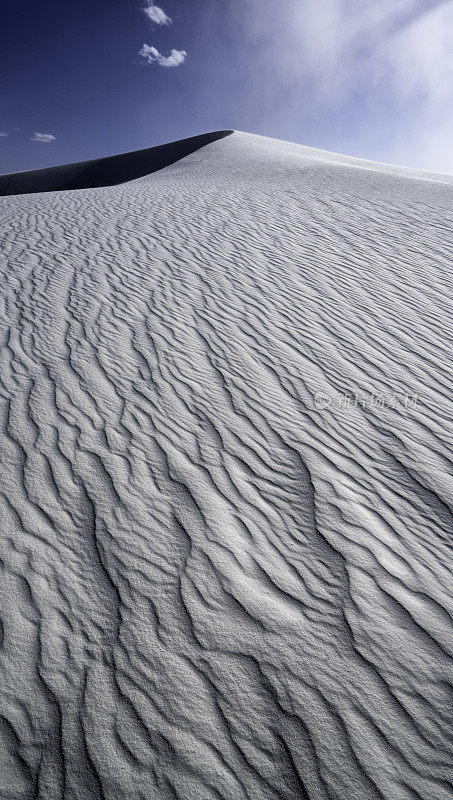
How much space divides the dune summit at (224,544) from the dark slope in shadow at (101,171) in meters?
28.3

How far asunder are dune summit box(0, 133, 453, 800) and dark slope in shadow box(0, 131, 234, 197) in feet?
92.7

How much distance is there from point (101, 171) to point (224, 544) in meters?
37.4

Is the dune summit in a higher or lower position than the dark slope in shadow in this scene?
lower

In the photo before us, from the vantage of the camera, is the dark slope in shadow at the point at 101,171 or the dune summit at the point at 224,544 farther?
the dark slope in shadow at the point at 101,171

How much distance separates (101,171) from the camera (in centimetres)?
3397

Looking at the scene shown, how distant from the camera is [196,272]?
6.52 m

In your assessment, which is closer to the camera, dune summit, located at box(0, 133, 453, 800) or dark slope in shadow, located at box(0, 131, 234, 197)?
dune summit, located at box(0, 133, 453, 800)

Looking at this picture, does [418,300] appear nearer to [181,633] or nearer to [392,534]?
[392,534]

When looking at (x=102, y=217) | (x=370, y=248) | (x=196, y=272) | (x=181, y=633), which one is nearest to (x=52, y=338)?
(x=196, y=272)

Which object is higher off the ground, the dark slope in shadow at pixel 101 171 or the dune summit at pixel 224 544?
the dark slope in shadow at pixel 101 171

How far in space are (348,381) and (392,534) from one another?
1.76m

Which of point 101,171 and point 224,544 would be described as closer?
point 224,544

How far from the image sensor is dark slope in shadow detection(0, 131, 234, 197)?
101ft

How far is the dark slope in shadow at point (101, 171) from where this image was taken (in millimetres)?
30891
